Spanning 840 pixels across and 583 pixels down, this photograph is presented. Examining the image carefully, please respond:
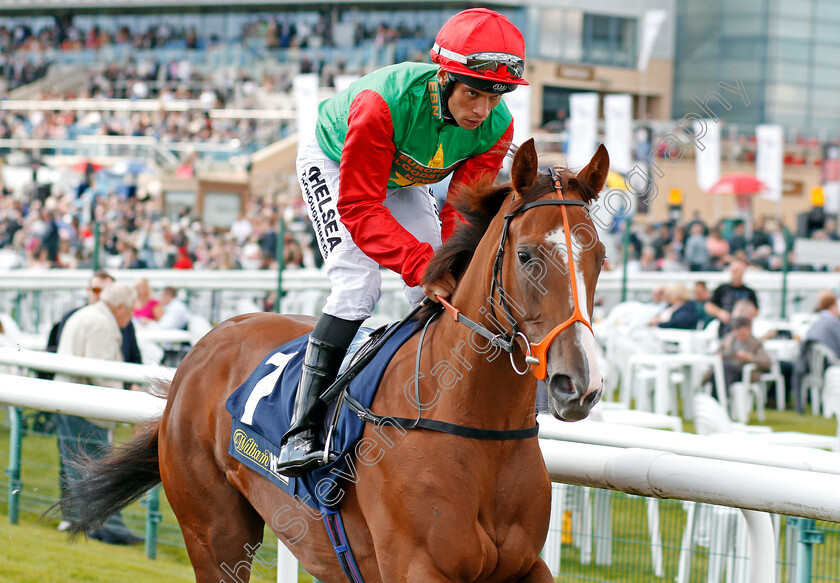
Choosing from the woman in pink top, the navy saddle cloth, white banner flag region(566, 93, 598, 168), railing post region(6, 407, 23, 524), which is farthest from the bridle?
white banner flag region(566, 93, 598, 168)

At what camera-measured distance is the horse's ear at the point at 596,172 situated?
7.42 feet

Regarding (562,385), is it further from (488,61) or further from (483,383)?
(488,61)

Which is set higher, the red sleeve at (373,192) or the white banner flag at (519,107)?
the white banner flag at (519,107)

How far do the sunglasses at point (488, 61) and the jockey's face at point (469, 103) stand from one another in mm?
70

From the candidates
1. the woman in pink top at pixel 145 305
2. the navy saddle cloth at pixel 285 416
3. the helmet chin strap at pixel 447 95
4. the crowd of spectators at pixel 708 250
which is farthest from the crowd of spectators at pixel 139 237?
the helmet chin strap at pixel 447 95

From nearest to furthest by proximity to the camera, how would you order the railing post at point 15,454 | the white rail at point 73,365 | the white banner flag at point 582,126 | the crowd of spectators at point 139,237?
the white rail at point 73,365 < the railing post at point 15,454 < the crowd of spectators at point 139,237 < the white banner flag at point 582,126

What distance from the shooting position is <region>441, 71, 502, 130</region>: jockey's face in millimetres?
2547

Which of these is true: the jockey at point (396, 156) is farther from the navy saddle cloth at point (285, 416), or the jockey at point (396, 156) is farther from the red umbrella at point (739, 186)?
the red umbrella at point (739, 186)

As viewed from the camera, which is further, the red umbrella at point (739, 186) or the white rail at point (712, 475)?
the red umbrella at point (739, 186)

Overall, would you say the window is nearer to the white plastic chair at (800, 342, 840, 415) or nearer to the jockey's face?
the white plastic chair at (800, 342, 840, 415)

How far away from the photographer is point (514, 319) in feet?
7.02

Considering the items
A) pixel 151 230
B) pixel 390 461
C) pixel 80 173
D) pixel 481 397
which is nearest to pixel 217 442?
pixel 390 461

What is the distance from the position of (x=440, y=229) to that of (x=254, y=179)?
77.6 ft

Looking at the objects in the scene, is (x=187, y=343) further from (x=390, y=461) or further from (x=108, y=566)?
(x=390, y=461)
